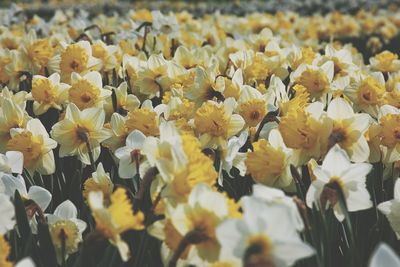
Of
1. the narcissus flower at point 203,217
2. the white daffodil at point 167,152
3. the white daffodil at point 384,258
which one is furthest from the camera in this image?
the white daffodil at point 167,152

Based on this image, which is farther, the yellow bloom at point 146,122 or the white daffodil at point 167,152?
the yellow bloom at point 146,122

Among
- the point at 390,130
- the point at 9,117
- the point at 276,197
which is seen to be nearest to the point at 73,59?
the point at 9,117

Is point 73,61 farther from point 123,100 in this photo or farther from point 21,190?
point 21,190

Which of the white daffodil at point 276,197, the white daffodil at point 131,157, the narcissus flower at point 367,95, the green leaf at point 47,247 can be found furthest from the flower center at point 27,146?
the narcissus flower at point 367,95

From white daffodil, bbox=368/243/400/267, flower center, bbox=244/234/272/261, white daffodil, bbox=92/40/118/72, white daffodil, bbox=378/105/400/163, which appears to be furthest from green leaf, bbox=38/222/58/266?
white daffodil, bbox=92/40/118/72

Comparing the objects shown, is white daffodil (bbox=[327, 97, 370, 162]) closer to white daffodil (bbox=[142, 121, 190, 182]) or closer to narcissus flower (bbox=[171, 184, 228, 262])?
white daffodil (bbox=[142, 121, 190, 182])

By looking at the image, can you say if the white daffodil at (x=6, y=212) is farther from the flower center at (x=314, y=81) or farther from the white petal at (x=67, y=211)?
the flower center at (x=314, y=81)

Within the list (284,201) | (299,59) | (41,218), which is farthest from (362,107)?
(41,218)

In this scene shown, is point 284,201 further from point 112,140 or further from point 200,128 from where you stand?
point 112,140
